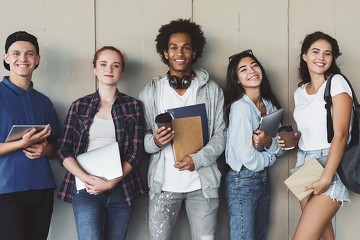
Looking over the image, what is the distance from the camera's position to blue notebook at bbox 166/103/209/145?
2257mm

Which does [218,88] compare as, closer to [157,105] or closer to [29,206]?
[157,105]

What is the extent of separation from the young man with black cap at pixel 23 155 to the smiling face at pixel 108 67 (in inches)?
13.5

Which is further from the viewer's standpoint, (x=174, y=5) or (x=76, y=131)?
(x=174, y=5)

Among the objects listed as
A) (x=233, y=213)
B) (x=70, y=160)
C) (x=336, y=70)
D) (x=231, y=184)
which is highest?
(x=336, y=70)

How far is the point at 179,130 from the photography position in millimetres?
2271

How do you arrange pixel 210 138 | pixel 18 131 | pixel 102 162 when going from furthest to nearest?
pixel 210 138 → pixel 102 162 → pixel 18 131

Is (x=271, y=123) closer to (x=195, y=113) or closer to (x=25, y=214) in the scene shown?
(x=195, y=113)

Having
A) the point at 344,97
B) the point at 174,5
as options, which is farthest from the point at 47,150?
the point at 344,97

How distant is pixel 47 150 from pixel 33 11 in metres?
0.90

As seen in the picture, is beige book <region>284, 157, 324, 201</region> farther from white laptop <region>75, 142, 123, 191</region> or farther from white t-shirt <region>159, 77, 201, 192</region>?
white laptop <region>75, 142, 123, 191</region>

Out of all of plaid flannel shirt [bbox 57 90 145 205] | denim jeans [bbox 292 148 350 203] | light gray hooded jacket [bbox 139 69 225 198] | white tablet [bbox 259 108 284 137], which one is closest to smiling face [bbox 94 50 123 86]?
plaid flannel shirt [bbox 57 90 145 205]

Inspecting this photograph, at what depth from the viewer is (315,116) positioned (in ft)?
7.12

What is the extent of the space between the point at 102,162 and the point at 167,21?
100 centimetres

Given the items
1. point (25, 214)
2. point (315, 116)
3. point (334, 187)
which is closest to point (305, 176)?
point (334, 187)
